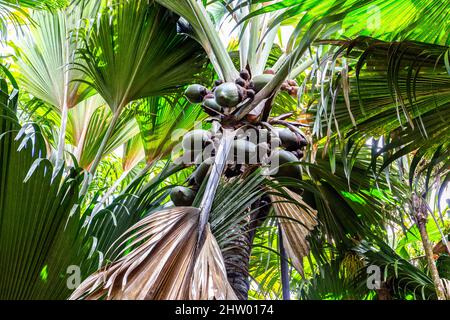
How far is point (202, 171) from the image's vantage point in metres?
1.68

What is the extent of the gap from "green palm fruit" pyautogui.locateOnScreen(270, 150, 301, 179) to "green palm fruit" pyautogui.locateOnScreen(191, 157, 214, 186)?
8.4 inches

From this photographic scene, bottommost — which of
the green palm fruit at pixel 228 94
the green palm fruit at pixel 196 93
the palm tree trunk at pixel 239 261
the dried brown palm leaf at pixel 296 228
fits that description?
the palm tree trunk at pixel 239 261

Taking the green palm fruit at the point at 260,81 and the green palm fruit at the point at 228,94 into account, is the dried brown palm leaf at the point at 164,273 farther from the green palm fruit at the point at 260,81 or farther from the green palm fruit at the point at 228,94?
the green palm fruit at the point at 260,81

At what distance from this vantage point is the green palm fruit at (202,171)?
5.44 ft

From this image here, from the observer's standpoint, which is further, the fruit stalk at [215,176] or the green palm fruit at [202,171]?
the green palm fruit at [202,171]

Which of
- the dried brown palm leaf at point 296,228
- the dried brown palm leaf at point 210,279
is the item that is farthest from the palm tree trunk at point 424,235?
the dried brown palm leaf at point 210,279

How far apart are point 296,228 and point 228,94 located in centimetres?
58

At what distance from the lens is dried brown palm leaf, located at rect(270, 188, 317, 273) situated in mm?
1792

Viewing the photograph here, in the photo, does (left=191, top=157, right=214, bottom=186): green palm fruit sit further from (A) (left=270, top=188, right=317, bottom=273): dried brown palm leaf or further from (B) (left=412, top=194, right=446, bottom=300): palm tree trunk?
(B) (left=412, top=194, right=446, bottom=300): palm tree trunk

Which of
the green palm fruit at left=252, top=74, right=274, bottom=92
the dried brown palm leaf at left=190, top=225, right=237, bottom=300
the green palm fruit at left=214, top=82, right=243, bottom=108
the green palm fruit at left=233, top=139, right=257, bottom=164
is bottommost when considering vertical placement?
the dried brown palm leaf at left=190, top=225, right=237, bottom=300

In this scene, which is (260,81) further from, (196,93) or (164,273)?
(164,273)

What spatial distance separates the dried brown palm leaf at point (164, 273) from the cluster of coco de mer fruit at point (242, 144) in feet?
1.29

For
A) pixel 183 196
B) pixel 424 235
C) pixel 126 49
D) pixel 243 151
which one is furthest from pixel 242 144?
pixel 424 235

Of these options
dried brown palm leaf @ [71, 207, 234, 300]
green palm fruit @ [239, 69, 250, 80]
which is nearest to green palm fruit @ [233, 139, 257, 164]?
green palm fruit @ [239, 69, 250, 80]
